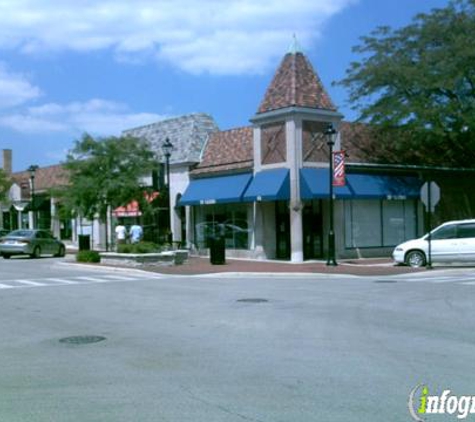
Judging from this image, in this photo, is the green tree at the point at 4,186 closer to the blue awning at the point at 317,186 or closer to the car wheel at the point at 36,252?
the car wheel at the point at 36,252

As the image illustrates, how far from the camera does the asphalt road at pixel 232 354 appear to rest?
21.8ft

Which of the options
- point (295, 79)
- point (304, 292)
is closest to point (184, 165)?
point (295, 79)

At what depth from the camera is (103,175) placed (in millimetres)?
32656

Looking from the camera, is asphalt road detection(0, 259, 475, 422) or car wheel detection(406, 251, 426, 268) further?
car wheel detection(406, 251, 426, 268)

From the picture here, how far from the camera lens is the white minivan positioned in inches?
993

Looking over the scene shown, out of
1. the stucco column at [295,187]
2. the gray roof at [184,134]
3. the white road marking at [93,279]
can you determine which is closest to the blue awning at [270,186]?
the stucco column at [295,187]

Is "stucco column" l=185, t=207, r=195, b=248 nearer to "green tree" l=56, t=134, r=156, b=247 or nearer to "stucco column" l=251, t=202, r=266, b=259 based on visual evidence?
"green tree" l=56, t=134, r=156, b=247

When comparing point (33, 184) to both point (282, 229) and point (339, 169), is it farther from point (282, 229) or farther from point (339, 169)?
point (339, 169)

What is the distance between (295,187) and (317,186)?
933mm

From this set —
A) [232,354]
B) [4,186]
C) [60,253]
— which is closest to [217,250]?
[60,253]

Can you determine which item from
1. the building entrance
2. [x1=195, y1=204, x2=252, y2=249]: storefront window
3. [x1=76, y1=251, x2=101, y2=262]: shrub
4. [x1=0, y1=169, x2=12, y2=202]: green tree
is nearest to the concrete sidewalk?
[x1=76, y1=251, x2=101, y2=262]: shrub

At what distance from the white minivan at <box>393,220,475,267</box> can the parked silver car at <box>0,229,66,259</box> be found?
19096mm

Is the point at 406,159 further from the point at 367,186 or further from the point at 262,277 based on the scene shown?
the point at 262,277

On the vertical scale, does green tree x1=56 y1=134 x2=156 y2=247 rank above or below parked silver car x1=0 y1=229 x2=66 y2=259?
above
